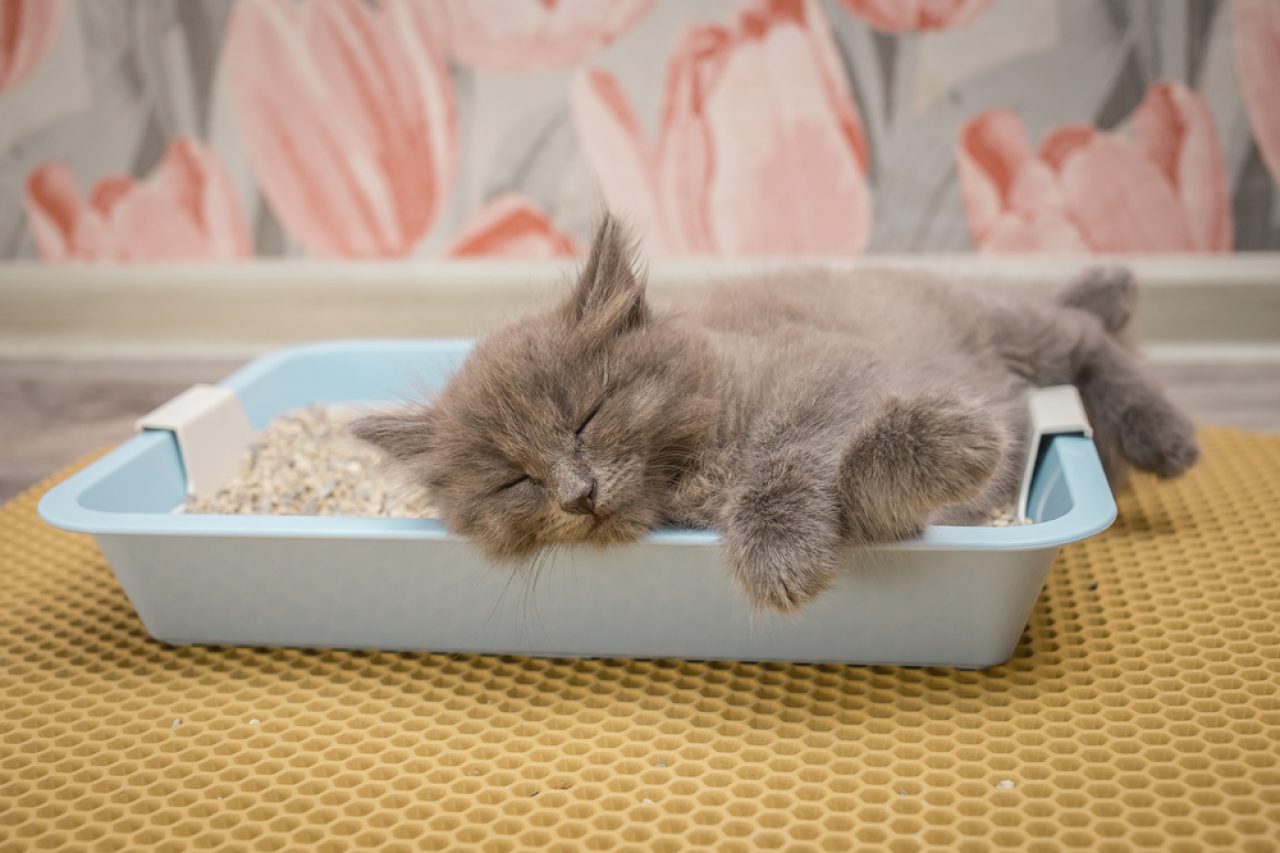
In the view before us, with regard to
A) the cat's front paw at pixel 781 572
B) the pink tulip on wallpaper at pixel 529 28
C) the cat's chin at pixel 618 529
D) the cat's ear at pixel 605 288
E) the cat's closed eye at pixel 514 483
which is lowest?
the cat's front paw at pixel 781 572

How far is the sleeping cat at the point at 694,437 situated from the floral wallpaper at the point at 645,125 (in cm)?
132

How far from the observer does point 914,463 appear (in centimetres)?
132

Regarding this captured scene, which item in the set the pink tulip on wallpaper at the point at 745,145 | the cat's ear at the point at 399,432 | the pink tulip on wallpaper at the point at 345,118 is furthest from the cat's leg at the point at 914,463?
Answer: the pink tulip on wallpaper at the point at 345,118

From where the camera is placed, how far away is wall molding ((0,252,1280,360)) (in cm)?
299

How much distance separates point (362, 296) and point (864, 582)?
7.39ft

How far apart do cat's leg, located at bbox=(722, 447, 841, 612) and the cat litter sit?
5cm

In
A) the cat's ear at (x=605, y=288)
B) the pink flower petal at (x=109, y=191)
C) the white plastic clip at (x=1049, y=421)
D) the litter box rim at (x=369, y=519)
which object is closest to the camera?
the litter box rim at (x=369, y=519)

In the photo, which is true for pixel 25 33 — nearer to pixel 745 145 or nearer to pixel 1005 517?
pixel 745 145

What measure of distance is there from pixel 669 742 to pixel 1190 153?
235 centimetres

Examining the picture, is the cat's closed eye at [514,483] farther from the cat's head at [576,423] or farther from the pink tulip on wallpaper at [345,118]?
the pink tulip on wallpaper at [345,118]

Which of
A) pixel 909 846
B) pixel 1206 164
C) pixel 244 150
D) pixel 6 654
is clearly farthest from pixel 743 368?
pixel 244 150

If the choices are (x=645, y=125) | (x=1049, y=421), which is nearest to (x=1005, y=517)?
(x=1049, y=421)

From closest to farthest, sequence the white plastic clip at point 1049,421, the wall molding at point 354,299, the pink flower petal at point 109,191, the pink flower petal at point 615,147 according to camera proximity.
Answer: the white plastic clip at point 1049,421 < the wall molding at point 354,299 < the pink flower petal at point 615,147 < the pink flower petal at point 109,191

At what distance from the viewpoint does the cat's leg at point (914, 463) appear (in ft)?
4.34
